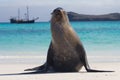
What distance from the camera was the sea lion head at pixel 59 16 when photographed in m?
11.6

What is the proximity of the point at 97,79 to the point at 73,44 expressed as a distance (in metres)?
2.03

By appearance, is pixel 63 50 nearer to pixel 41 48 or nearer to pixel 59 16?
pixel 59 16

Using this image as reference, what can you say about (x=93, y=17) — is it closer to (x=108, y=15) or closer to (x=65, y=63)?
(x=108, y=15)

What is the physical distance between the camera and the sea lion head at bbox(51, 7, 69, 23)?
11625mm

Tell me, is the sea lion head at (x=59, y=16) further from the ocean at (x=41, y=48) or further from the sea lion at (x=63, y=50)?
the ocean at (x=41, y=48)

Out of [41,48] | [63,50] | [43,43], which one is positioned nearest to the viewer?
[63,50]

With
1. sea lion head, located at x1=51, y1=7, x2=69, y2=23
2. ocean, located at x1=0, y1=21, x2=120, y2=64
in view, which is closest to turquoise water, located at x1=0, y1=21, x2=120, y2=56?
ocean, located at x1=0, y1=21, x2=120, y2=64

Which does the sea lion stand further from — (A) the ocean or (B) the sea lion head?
(A) the ocean

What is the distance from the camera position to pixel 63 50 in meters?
11.7

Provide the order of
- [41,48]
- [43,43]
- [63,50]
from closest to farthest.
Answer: [63,50]
[41,48]
[43,43]

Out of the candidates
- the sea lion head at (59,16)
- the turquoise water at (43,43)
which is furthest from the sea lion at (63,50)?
the turquoise water at (43,43)

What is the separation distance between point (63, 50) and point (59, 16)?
2.65 ft

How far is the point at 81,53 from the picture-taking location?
11734mm

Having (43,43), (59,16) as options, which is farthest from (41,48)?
(59,16)
